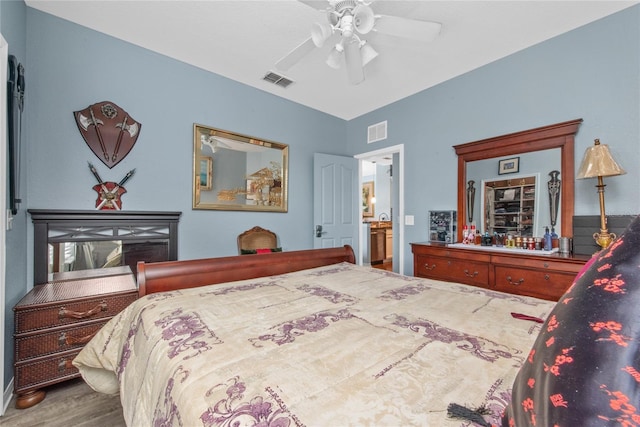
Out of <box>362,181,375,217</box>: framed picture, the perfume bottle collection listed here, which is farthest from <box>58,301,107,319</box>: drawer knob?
<box>362,181,375,217</box>: framed picture

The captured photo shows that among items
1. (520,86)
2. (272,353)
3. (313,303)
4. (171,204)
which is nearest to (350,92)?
(520,86)

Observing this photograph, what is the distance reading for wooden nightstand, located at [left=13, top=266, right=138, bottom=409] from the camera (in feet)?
5.49

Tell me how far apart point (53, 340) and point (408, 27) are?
3.15 metres

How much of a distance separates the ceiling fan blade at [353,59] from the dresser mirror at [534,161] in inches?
59.0

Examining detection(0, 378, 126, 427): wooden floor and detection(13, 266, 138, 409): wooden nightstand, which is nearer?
detection(0, 378, 126, 427): wooden floor

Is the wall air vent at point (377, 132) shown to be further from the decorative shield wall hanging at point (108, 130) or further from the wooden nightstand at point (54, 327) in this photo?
the wooden nightstand at point (54, 327)

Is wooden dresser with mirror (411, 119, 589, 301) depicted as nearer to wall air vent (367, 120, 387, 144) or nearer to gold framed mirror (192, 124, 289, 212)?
wall air vent (367, 120, 387, 144)

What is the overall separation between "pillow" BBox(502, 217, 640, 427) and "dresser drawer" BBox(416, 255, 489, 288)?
2.28 m

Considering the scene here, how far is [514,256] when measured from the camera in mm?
2252

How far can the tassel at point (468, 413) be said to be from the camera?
575 millimetres

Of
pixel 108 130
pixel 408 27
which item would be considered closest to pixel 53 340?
pixel 108 130

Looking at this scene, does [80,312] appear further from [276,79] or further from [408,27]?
[408,27]

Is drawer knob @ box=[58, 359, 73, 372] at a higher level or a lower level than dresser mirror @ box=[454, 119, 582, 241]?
lower

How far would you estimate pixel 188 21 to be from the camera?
2.24 meters
